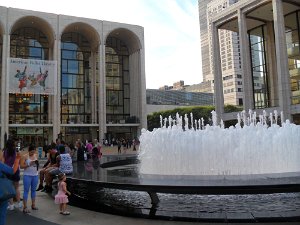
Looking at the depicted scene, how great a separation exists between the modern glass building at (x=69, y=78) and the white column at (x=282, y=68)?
25542 millimetres

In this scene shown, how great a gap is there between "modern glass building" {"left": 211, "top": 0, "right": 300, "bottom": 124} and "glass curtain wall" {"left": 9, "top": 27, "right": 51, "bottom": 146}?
2853 centimetres

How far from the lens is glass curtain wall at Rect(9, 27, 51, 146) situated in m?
51.4

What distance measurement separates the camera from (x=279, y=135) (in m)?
11.5

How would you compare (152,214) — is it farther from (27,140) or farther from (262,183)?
(27,140)

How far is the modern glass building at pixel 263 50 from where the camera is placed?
3647 cm

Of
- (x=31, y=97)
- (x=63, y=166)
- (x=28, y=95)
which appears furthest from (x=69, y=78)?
(x=63, y=166)

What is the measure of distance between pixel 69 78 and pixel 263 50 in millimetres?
31856

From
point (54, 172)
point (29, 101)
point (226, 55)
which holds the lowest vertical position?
point (54, 172)

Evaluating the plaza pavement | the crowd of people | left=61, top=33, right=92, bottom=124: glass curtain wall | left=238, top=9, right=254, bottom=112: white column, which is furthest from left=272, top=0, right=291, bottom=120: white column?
left=61, top=33, right=92, bottom=124: glass curtain wall

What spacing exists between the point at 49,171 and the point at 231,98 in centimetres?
11516

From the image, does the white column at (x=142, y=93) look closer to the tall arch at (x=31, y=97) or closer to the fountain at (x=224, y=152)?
the tall arch at (x=31, y=97)

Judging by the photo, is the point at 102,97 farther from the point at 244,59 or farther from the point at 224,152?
the point at 224,152

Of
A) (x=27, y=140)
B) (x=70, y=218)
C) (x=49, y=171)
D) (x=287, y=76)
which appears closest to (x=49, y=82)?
(x=27, y=140)

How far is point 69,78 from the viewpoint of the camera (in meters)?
55.9
